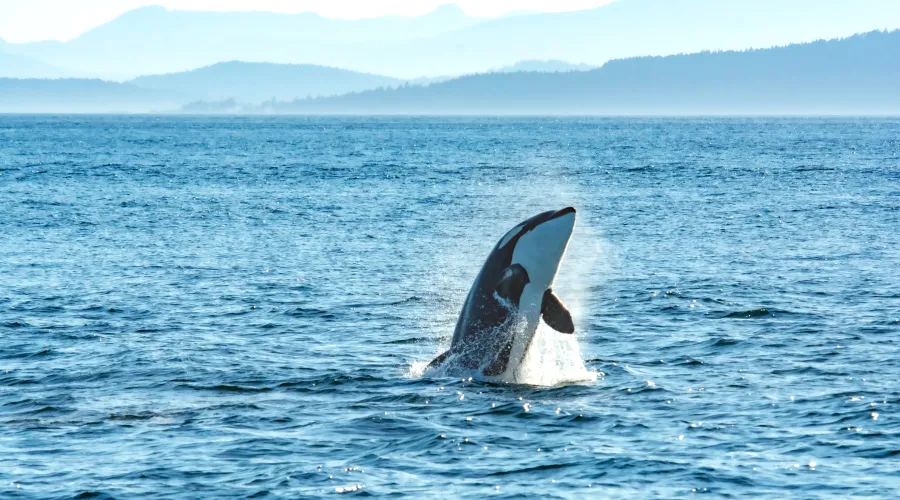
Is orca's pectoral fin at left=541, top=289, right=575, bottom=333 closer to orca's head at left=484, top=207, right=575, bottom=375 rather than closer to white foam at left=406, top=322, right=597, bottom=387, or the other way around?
orca's head at left=484, top=207, right=575, bottom=375

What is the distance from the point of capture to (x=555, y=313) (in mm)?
21344

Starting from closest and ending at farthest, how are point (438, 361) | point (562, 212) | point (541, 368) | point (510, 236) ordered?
point (562, 212) < point (510, 236) < point (438, 361) < point (541, 368)

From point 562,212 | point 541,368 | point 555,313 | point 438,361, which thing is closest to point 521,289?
point 555,313

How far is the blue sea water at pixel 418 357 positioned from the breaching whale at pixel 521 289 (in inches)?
46.6

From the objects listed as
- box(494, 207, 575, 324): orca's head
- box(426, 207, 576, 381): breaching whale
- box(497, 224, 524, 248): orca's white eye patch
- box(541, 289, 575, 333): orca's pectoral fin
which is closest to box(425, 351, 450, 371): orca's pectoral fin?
box(426, 207, 576, 381): breaching whale

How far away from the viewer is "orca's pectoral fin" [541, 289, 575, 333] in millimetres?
21188

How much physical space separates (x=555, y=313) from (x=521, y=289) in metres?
0.75

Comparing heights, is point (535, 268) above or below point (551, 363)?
above

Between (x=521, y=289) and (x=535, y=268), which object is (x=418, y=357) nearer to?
(x=521, y=289)

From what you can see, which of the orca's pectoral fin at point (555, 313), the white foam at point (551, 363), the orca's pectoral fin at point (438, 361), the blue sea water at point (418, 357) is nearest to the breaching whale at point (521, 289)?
the orca's pectoral fin at point (555, 313)

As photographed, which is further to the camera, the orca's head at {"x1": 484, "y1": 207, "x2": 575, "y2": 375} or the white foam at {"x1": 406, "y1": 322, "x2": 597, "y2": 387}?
the white foam at {"x1": 406, "y1": 322, "x2": 597, "y2": 387}

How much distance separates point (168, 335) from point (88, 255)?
16.1 metres

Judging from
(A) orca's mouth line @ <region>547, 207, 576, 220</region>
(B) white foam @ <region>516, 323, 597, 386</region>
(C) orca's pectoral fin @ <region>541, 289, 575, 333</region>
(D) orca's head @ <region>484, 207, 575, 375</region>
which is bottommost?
(B) white foam @ <region>516, 323, 597, 386</region>

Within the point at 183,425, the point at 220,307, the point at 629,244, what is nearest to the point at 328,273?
the point at 220,307
